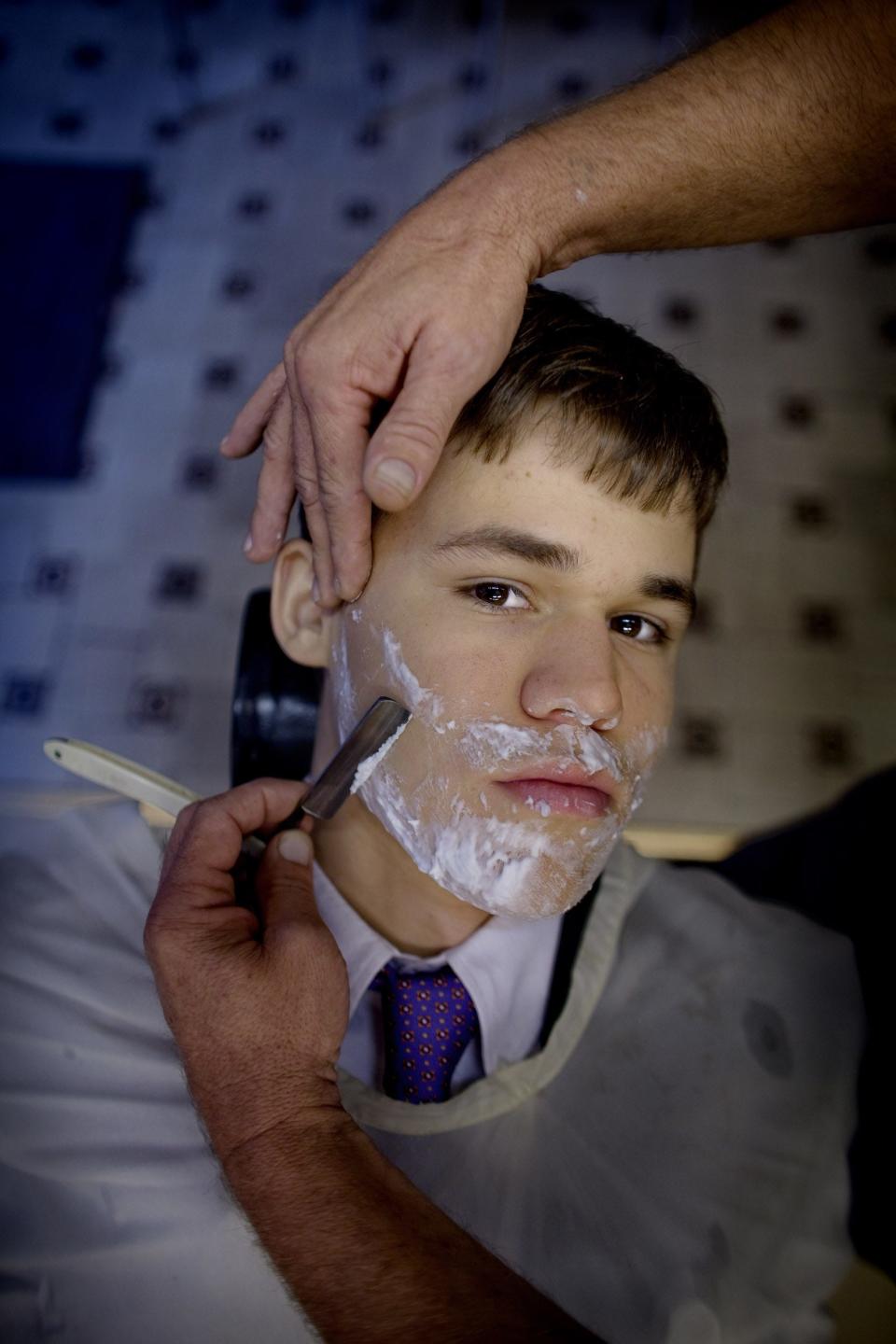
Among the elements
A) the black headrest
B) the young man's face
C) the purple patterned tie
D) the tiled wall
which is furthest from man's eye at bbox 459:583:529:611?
the tiled wall

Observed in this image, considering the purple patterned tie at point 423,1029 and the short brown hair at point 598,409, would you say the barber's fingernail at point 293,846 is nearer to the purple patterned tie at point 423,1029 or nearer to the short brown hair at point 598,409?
the purple patterned tie at point 423,1029

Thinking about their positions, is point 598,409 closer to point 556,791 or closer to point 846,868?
point 556,791

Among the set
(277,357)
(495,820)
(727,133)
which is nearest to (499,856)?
(495,820)

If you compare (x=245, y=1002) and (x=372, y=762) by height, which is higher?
(x=372, y=762)

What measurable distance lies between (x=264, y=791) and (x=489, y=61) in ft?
12.8

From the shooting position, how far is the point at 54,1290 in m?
0.88

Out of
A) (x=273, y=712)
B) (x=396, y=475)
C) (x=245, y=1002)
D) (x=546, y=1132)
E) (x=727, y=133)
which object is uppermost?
(x=727, y=133)

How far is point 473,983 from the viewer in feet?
3.73

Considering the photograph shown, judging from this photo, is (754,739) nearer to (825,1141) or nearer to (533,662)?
(825,1141)

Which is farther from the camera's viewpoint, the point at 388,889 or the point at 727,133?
the point at 388,889

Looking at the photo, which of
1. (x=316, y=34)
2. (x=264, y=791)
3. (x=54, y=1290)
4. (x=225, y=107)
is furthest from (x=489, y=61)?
(x=54, y=1290)

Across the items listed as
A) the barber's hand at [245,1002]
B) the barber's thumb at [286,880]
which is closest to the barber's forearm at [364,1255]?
the barber's hand at [245,1002]

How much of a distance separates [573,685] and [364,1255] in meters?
0.57

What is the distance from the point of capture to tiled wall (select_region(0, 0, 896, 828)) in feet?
8.55
